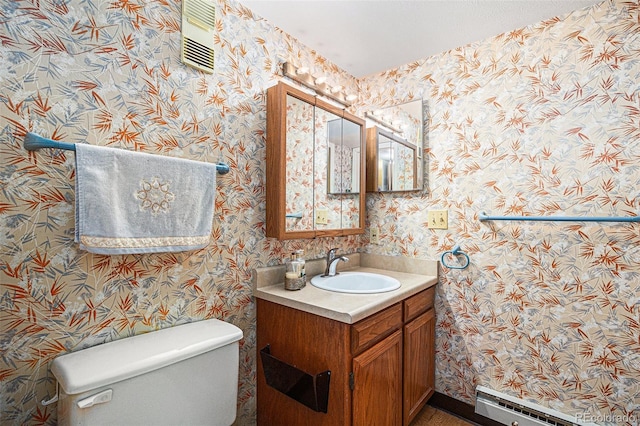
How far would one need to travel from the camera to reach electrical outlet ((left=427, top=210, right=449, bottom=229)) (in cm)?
194

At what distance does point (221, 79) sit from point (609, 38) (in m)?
1.91

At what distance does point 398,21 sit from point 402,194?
1049 millimetres

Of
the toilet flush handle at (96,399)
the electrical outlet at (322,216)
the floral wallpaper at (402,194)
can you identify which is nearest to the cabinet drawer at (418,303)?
the floral wallpaper at (402,194)

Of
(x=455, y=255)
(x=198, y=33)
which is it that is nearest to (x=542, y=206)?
(x=455, y=255)

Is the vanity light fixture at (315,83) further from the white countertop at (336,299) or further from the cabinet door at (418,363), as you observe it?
the cabinet door at (418,363)

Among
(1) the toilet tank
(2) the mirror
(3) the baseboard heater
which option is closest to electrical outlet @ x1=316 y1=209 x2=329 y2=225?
(2) the mirror

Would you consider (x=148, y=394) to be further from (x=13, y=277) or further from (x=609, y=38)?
(x=609, y=38)

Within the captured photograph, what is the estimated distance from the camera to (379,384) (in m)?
1.42

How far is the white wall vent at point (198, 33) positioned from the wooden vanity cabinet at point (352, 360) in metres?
1.19

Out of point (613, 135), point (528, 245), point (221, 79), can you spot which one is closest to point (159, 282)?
point (221, 79)

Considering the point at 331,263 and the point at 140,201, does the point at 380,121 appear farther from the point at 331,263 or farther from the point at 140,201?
the point at 140,201

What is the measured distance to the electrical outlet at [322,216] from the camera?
1.81m

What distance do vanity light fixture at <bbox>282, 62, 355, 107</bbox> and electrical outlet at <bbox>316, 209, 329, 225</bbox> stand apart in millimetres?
788

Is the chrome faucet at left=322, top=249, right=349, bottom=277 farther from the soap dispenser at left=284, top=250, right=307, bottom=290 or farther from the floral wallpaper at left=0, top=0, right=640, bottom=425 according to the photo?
the soap dispenser at left=284, top=250, right=307, bottom=290
